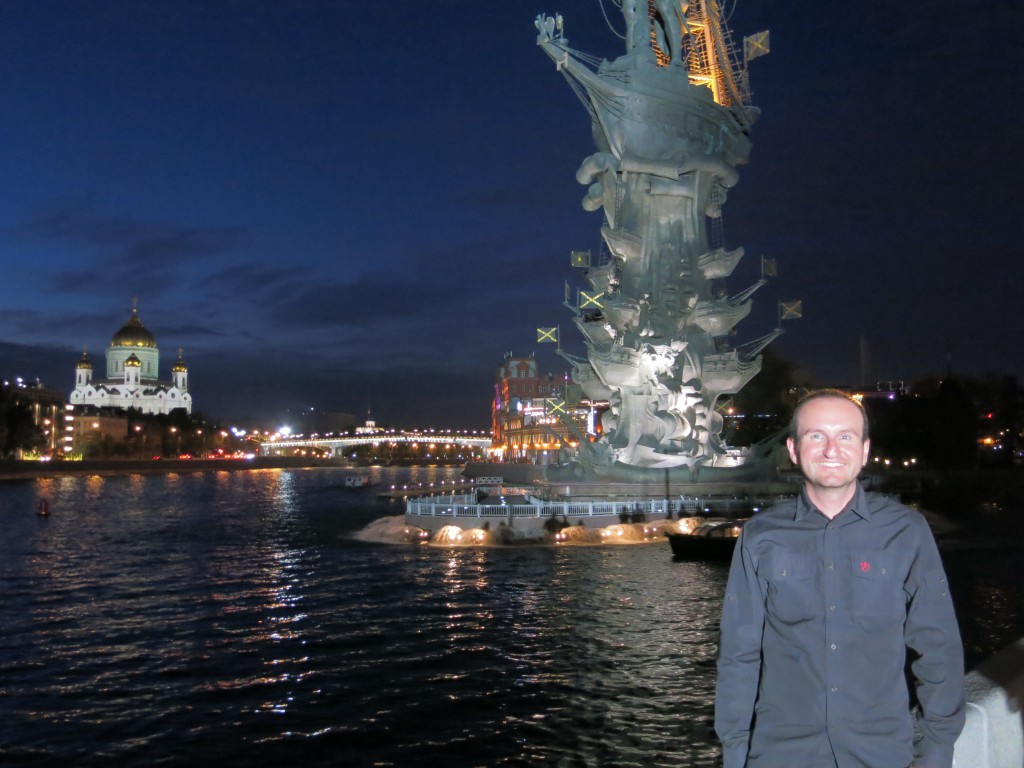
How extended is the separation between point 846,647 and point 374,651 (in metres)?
17.2

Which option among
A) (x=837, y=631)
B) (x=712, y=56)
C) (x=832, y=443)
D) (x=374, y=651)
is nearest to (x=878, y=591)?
(x=837, y=631)

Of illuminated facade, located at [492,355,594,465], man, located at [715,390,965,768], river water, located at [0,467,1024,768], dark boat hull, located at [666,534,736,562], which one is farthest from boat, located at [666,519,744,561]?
illuminated facade, located at [492,355,594,465]

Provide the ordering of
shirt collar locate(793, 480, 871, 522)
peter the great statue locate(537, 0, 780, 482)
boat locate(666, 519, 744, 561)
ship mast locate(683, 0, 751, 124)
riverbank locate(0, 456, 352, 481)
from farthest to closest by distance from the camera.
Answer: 1. riverbank locate(0, 456, 352, 481)
2. ship mast locate(683, 0, 751, 124)
3. peter the great statue locate(537, 0, 780, 482)
4. boat locate(666, 519, 744, 561)
5. shirt collar locate(793, 480, 871, 522)

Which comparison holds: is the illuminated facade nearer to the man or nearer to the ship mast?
the ship mast

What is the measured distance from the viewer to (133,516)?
5806 cm

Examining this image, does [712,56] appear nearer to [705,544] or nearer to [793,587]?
[705,544]

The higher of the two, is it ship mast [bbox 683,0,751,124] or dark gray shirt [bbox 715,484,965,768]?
ship mast [bbox 683,0,751,124]

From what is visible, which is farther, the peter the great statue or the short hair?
the peter the great statue

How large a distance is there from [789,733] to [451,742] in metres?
11.1

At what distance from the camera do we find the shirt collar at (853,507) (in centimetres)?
445

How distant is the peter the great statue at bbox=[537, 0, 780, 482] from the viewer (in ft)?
183

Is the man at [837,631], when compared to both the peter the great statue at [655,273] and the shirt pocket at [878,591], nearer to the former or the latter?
the shirt pocket at [878,591]

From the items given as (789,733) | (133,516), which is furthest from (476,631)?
(133,516)

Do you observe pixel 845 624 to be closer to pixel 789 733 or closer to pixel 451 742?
pixel 789 733
